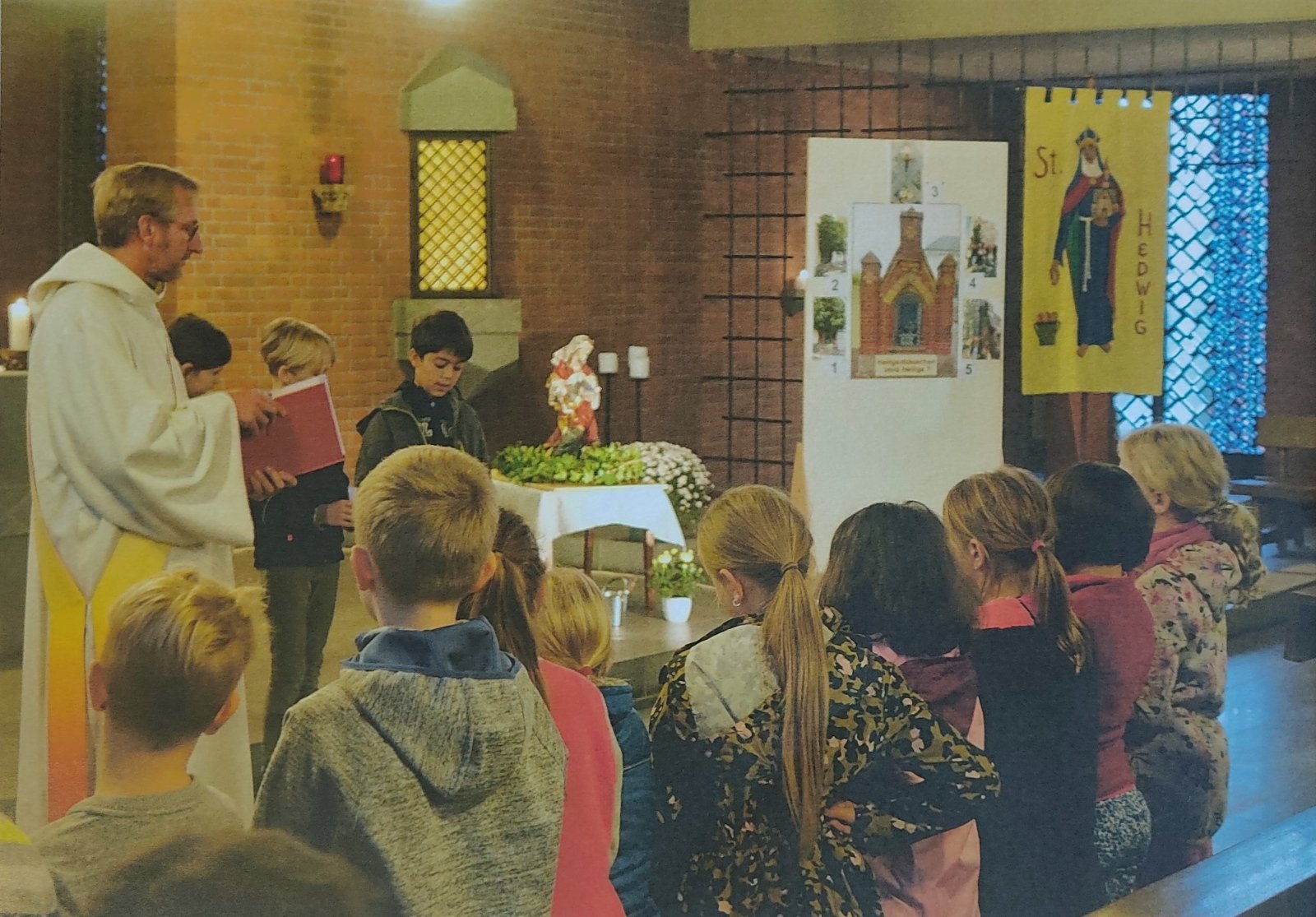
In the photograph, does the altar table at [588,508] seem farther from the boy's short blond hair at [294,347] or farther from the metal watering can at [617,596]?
the boy's short blond hair at [294,347]

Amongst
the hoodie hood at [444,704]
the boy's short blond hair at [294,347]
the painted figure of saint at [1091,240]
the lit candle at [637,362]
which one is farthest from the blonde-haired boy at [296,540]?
the lit candle at [637,362]

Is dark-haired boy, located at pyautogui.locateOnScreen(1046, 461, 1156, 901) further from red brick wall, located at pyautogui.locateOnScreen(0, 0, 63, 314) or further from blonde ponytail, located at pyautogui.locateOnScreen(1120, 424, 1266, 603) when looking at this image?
red brick wall, located at pyautogui.locateOnScreen(0, 0, 63, 314)

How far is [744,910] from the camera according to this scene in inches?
86.7

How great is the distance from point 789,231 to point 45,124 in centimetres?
443

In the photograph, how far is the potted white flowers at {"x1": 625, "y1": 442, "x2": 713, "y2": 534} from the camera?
6941 millimetres

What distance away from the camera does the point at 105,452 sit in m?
2.58

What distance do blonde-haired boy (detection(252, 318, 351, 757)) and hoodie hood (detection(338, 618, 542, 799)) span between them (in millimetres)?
1867

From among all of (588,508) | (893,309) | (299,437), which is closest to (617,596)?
(588,508)

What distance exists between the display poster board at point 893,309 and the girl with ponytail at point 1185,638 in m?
1.78

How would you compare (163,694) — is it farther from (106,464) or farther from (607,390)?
(607,390)

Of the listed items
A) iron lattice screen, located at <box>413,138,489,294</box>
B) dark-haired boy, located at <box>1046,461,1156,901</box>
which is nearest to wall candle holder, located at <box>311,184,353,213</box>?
iron lattice screen, located at <box>413,138,489,294</box>

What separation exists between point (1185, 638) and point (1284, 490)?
591cm

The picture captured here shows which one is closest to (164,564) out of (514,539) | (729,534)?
(514,539)

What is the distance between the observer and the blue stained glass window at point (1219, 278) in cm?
1063
